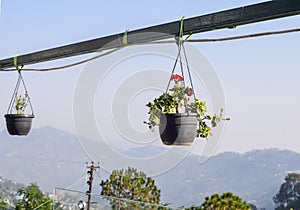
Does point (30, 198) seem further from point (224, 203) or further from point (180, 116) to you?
point (180, 116)

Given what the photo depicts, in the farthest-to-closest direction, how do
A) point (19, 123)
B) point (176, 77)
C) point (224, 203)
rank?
1. point (224, 203)
2. point (19, 123)
3. point (176, 77)

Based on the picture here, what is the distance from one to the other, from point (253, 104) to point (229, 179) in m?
3.19

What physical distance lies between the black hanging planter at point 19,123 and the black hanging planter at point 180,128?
0.97 metres

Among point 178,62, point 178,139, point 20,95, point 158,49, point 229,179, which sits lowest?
point 178,139

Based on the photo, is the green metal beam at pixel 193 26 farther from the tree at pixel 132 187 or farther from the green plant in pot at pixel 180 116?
the tree at pixel 132 187

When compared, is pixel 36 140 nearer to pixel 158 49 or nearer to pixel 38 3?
pixel 38 3

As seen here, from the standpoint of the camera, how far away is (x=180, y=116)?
1391 mm

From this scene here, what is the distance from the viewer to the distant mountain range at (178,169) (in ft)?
17.9

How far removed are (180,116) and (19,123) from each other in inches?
40.7

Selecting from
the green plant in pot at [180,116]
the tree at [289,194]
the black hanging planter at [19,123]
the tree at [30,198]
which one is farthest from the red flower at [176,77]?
the tree at [289,194]

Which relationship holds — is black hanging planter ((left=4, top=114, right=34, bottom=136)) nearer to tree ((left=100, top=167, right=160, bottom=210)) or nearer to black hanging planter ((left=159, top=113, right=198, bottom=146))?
black hanging planter ((left=159, top=113, right=198, bottom=146))

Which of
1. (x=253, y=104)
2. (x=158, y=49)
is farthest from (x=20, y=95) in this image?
(x=253, y=104)

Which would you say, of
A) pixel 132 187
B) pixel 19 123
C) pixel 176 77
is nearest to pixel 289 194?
pixel 132 187

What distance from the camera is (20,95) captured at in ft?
8.07
